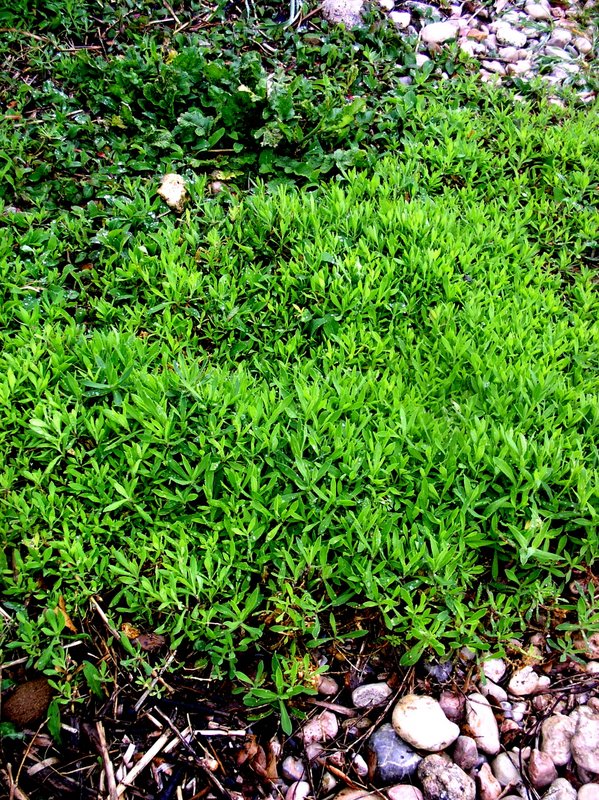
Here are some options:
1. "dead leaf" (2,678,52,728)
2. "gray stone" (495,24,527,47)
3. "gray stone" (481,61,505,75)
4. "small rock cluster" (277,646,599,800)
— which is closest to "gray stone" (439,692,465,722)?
"small rock cluster" (277,646,599,800)

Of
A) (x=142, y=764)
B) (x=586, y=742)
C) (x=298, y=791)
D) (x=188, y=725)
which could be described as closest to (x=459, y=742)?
(x=586, y=742)

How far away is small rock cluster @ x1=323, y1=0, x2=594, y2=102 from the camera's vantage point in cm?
520

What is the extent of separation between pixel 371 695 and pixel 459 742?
1.00ft

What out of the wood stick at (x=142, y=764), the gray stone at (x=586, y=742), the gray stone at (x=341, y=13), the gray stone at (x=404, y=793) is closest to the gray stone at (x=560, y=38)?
the gray stone at (x=341, y=13)

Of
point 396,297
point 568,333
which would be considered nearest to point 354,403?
point 396,297

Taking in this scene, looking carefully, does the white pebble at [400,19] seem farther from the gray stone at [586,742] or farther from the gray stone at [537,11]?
the gray stone at [586,742]

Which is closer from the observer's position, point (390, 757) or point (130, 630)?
point (390, 757)

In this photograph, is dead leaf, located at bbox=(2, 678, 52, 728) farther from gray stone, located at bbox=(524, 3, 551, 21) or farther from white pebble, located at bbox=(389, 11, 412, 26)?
gray stone, located at bbox=(524, 3, 551, 21)

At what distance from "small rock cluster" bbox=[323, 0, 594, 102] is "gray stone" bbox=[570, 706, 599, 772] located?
448cm

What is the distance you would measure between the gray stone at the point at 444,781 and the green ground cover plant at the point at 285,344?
34cm

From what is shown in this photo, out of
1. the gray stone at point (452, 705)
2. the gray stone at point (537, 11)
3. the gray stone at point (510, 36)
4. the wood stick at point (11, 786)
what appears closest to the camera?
the wood stick at point (11, 786)

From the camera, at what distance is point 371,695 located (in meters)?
2.21

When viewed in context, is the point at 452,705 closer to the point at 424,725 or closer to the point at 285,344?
the point at 424,725

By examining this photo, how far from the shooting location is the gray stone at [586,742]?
204cm
